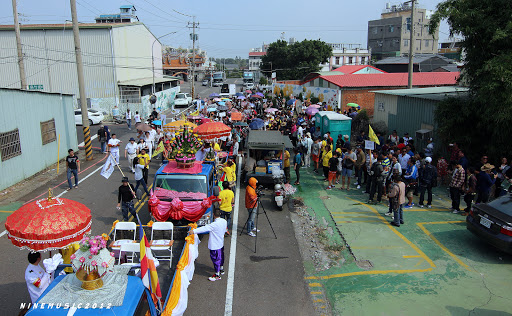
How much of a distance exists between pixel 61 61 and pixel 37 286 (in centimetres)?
3735

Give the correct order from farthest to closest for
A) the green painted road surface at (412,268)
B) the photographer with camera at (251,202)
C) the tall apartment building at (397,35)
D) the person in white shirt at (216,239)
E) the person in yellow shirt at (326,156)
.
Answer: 1. the tall apartment building at (397,35)
2. the person in yellow shirt at (326,156)
3. the photographer with camera at (251,202)
4. the person in white shirt at (216,239)
5. the green painted road surface at (412,268)

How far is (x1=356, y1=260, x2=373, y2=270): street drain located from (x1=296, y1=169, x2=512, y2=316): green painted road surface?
0.02 meters

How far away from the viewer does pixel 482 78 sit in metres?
14.3

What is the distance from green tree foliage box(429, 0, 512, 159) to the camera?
1317 cm

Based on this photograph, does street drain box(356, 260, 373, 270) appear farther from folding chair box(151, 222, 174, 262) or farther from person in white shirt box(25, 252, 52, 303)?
person in white shirt box(25, 252, 52, 303)

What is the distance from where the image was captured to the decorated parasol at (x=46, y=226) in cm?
623

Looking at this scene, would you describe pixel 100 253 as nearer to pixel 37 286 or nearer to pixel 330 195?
pixel 37 286

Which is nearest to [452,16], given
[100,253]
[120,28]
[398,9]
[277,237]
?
[277,237]

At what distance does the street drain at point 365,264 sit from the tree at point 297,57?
6283cm

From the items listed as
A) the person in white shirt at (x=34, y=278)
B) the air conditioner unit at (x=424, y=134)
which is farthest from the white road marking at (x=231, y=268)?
the air conditioner unit at (x=424, y=134)

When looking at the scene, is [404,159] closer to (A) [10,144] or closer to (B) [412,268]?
(B) [412,268]

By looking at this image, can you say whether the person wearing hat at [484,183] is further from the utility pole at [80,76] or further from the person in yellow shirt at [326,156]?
the utility pole at [80,76]

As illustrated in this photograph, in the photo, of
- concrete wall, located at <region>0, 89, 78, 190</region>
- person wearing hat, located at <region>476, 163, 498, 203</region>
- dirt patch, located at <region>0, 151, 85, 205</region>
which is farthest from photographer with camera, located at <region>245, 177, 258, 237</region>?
concrete wall, located at <region>0, 89, 78, 190</region>

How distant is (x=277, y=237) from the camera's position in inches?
443
